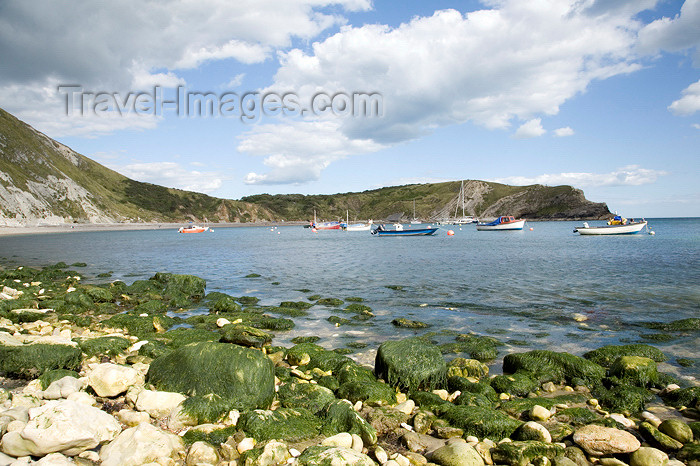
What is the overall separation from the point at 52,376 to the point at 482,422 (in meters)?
8.22

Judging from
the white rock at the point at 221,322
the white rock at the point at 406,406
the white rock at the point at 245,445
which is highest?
the white rock at the point at 245,445

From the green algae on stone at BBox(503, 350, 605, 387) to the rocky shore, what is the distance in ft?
0.11

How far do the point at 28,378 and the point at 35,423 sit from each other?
12.8 feet

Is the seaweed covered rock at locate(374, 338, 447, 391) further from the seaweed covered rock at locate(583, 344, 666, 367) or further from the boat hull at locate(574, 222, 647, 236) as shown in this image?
the boat hull at locate(574, 222, 647, 236)

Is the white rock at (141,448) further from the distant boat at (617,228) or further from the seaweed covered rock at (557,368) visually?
the distant boat at (617,228)

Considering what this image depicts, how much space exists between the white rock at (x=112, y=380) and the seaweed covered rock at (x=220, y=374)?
0.43 metres

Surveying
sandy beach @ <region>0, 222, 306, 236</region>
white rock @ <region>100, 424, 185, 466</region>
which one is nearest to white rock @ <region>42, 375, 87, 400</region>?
white rock @ <region>100, 424, 185, 466</region>

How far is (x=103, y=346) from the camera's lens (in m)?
10.5

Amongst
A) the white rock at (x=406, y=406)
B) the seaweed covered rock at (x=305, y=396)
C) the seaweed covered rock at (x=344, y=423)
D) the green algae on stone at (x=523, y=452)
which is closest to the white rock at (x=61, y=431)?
the seaweed covered rock at (x=305, y=396)

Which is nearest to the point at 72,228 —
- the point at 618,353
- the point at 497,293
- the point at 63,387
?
the point at 497,293

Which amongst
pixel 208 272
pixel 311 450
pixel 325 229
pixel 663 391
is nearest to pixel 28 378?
pixel 311 450

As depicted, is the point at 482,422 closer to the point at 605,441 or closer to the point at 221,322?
the point at 605,441

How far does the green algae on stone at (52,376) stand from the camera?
7903mm

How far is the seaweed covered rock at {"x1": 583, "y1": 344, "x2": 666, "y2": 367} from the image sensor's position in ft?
36.1
